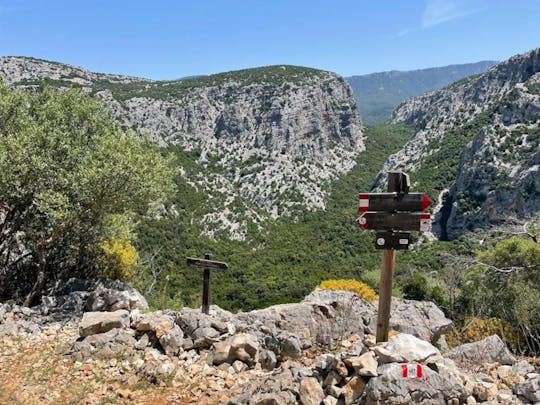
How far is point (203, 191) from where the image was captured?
382ft

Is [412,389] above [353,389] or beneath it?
above

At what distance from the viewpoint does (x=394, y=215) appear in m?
7.59

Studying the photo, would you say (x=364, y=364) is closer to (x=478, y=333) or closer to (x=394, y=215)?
(x=394, y=215)

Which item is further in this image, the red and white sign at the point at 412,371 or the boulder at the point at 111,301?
the boulder at the point at 111,301

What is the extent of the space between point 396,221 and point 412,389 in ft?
9.39

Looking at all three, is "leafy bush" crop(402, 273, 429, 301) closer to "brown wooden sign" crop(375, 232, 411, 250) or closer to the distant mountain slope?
the distant mountain slope

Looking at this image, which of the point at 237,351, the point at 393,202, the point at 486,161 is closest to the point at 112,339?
the point at 237,351

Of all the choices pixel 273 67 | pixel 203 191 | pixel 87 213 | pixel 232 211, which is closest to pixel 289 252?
pixel 232 211

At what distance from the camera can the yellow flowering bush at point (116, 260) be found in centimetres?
1714

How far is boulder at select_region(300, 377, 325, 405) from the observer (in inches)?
267

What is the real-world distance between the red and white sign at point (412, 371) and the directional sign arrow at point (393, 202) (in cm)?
272

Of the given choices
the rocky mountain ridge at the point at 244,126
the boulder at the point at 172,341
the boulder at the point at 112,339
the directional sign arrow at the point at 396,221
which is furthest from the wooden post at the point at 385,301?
the rocky mountain ridge at the point at 244,126

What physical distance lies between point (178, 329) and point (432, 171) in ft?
406

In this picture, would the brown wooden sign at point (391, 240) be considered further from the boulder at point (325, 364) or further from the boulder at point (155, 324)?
the boulder at point (155, 324)
